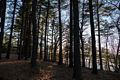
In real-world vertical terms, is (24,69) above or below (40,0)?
below

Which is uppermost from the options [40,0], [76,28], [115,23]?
[40,0]

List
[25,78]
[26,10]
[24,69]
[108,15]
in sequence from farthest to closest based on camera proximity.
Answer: [108,15] < [26,10] < [24,69] < [25,78]

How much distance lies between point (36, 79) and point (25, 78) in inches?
34.0

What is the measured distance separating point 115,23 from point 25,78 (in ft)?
63.7

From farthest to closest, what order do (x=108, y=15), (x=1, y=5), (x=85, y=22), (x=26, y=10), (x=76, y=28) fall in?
(x=85, y=22) → (x=108, y=15) → (x=26, y=10) → (x=1, y=5) → (x=76, y=28)

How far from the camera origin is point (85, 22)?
3347 cm

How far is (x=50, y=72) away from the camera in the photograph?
58.0 ft

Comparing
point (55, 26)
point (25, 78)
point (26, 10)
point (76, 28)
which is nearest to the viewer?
point (76, 28)

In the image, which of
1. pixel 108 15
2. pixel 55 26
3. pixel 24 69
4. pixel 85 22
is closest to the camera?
pixel 24 69

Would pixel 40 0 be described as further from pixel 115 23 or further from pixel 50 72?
pixel 50 72

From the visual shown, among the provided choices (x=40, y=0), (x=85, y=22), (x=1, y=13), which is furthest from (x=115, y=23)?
(x=1, y=13)

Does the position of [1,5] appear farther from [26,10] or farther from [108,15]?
[108,15]

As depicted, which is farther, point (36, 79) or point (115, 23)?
point (115, 23)

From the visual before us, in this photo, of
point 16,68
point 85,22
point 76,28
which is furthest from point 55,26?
point 76,28
